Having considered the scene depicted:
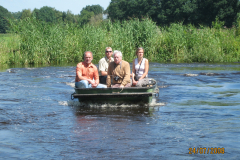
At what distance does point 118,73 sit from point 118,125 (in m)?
2.00

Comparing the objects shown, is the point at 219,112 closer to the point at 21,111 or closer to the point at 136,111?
the point at 136,111

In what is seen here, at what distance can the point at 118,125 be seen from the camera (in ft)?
23.1

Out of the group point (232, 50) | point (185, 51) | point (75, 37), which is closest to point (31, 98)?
point (75, 37)

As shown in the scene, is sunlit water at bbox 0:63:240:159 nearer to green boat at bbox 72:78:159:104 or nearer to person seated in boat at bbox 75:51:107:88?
green boat at bbox 72:78:159:104

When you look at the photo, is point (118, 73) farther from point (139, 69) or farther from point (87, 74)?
point (139, 69)

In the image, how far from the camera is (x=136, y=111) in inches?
332

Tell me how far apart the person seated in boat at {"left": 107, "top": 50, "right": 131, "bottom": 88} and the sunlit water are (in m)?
0.60

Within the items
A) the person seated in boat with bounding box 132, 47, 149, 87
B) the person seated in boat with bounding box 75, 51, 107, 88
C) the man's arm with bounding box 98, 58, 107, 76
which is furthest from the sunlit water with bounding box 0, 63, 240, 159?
the man's arm with bounding box 98, 58, 107, 76

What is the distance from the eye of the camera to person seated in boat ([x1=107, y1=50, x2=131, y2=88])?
853cm

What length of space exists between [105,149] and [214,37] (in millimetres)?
18984

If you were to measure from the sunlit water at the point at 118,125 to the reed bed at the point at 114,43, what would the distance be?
8.98 m
